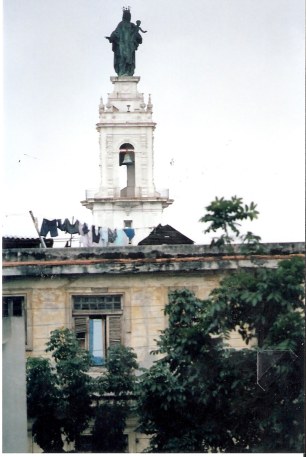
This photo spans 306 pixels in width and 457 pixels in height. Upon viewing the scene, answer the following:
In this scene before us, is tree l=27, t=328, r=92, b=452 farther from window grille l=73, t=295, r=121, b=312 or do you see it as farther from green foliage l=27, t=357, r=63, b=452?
window grille l=73, t=295, r=121, b=312

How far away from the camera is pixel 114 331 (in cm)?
639

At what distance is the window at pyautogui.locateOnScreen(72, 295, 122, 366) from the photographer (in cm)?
634

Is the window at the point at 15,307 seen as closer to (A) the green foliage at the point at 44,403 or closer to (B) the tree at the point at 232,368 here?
(A) the green foliage at the point at 44,403

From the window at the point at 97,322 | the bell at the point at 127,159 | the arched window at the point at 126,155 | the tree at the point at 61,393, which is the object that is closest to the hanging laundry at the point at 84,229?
the window at the point at 97,322

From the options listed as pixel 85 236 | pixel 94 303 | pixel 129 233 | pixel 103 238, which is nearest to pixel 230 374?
pixel 94 303

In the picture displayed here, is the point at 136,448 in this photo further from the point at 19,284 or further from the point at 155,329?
the point at 19,284

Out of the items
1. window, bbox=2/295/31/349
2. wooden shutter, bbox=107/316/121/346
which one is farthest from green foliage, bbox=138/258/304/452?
window, bbox=2/295/31/349

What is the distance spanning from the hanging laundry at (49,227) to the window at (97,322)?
670 mm

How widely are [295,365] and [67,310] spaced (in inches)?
58.4

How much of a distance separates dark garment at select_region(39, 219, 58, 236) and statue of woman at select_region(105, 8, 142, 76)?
3.73 feet

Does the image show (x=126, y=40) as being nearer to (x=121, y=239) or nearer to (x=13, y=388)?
(x=121, y=239)

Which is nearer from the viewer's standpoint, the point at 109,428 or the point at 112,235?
the point at 109,428

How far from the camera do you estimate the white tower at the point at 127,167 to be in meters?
7.35

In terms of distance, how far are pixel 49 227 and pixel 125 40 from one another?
1.50 meters
